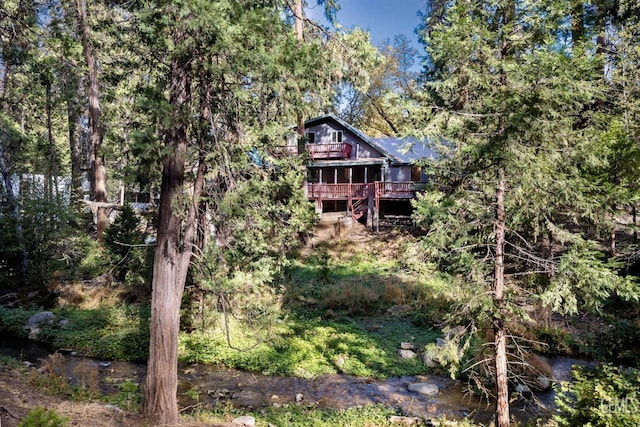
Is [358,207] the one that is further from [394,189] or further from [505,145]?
[505,145]

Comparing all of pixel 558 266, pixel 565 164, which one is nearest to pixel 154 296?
pixel 558 266

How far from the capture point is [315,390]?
970cm

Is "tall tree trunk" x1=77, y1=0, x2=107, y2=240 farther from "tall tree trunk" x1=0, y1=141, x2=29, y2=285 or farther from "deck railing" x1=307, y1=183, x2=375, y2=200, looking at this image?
"deck railing" x1=307, y1=183, x2=375, y2=200

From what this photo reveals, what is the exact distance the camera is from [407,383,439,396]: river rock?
9.55 meters

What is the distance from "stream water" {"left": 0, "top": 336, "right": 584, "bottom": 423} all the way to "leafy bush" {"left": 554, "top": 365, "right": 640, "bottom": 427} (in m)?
3.18

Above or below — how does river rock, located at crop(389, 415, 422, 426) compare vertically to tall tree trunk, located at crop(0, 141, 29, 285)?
below

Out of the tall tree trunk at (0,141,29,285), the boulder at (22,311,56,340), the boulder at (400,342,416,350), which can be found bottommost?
the boulder at (400,342,416,350)

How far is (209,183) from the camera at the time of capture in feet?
23.2

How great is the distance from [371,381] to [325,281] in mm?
6914

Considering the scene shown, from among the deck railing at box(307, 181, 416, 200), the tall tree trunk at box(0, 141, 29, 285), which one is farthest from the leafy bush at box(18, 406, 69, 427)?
the deck railing at box(307, 181, 416, 200)

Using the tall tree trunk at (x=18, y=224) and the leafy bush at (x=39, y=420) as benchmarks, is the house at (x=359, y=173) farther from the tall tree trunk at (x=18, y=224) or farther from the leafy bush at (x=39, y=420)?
the leafy bush at (x=39, y=420)

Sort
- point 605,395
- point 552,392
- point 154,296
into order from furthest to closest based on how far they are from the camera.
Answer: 1. point 552,392
2. point 154,296
3. point 605,395

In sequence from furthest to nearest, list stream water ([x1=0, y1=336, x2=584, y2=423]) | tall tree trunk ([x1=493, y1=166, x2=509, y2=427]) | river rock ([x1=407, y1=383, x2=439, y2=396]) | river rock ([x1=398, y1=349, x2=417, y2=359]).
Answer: river rock ([x1=398, y1=349, x2=417, y2=359]) < river rock ([x1=407, y1=383, x2=439, y2=396]) < stream water ([x1=0, y1=336, x2=584, y2=423]) < tall tree trunk ([x1=493, y1=166, x2=509, y2=427])

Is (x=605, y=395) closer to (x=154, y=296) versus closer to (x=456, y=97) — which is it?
(x=456, y=97)
